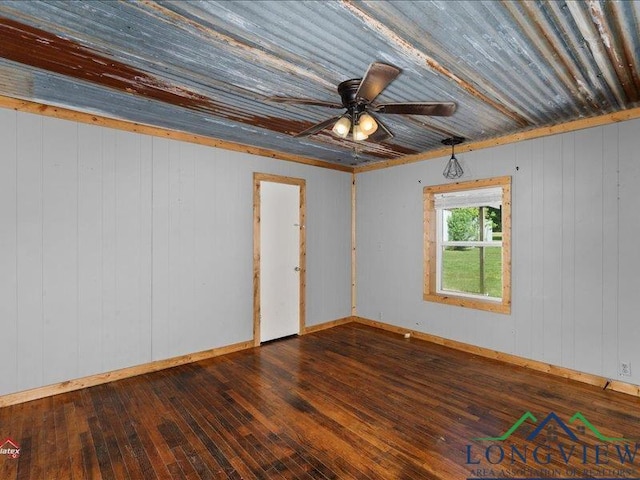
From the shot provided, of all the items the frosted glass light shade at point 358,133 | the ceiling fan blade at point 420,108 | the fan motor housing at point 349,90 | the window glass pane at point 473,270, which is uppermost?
the fan motor housing at point 349,90

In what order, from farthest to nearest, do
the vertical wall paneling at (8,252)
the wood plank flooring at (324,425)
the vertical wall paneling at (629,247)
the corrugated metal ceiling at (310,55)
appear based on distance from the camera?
the vertical wall paneling at (629,247) < the vertical wall paneling at (8,252) < the wood plank flooring at (324,425) < the corrugated metal ceiling at (310,55)

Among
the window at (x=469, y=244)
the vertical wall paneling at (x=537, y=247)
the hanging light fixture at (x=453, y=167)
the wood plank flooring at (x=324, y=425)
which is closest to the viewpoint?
the wood plank flooring at (x=324, y=425)

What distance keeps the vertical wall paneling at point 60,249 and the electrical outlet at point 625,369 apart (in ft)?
17.5

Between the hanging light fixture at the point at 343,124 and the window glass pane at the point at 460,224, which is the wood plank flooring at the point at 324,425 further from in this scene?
the hanging light fixture at the point at 343,124

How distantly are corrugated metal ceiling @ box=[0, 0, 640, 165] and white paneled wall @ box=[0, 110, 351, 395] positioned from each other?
502mm

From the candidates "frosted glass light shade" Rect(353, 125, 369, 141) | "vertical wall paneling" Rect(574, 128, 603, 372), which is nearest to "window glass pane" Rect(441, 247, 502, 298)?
"vertical wall paneling" Rect(574, 128, 603, 372)

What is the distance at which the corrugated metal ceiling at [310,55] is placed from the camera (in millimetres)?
1828

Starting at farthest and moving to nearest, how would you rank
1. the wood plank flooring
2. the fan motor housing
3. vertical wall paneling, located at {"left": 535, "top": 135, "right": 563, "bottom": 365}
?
vertical wall paneling, located at {"left": 535, "top": 135, "right": 563, "bottom": 365}, the fan motor housing, the wood plank flooring

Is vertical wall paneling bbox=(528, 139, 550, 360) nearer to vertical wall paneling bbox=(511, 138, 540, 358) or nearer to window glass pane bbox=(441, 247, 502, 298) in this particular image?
vertical wall paneling bbox=(511, 138, 540, 358)

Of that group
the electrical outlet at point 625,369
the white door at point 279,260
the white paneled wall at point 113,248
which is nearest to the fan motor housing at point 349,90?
the white paneled wall at point 113,248

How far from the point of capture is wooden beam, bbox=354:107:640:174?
10.5 ft

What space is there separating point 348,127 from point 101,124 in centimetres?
265

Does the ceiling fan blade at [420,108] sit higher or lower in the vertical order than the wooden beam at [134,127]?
lower

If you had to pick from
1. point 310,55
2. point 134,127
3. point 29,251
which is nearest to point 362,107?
point 310,55
